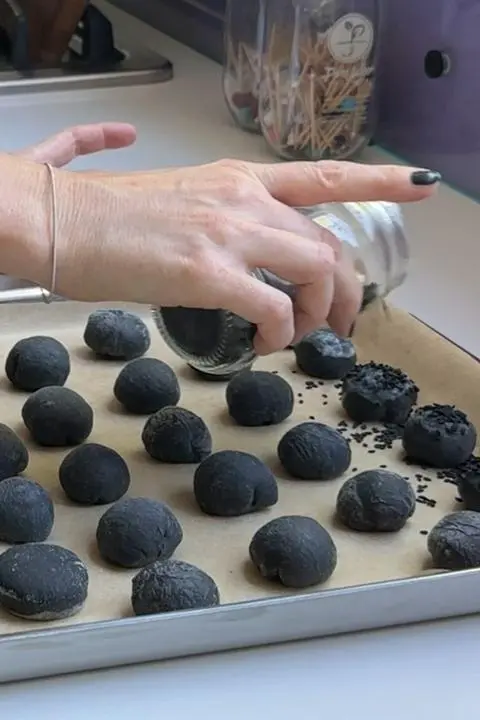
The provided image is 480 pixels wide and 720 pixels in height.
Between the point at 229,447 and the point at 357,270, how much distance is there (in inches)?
5.9

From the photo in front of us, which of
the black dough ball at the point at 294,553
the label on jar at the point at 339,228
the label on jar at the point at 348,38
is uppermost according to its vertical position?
the label on jar at the point at 339,228

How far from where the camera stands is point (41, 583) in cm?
67

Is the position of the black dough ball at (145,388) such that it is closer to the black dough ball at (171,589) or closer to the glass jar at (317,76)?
the black dough ball at (171,589)

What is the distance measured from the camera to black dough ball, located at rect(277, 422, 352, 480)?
84 cm

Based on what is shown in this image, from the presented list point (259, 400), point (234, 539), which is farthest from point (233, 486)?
point (259, 400)

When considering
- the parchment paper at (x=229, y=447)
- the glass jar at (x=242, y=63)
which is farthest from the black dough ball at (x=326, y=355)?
the glass jar at (x=242, y=63)

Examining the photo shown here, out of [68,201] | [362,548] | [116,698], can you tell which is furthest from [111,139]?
[116,698]

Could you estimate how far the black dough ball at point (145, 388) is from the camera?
0.93 m

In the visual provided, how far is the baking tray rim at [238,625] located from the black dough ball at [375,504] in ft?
0.38

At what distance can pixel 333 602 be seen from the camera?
2.08ft

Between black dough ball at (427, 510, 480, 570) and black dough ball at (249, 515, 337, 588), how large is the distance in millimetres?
57

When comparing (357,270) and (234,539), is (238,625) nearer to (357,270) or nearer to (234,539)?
(234,539)

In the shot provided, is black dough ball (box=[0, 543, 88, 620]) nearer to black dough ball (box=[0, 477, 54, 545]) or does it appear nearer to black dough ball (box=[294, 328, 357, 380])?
black dough ball (box=[0, 477, 54, 545])

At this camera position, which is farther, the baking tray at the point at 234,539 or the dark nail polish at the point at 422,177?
the dark nail polish at the point at 422,177
